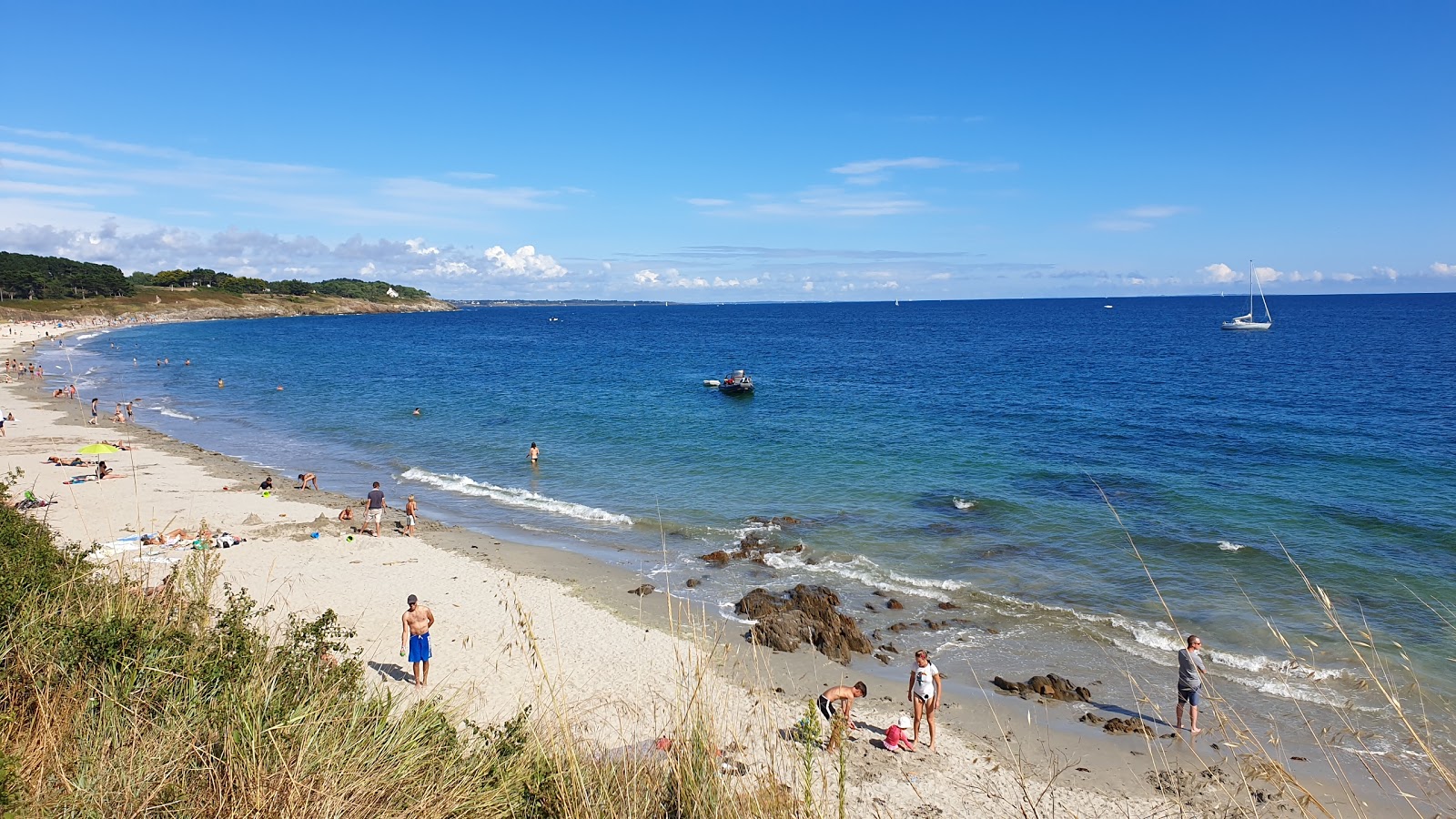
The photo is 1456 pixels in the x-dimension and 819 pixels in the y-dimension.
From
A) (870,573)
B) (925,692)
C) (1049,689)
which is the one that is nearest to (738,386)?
(870,573)

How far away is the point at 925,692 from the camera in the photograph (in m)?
11.3

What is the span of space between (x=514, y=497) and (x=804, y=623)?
14.1m

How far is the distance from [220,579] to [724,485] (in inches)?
585

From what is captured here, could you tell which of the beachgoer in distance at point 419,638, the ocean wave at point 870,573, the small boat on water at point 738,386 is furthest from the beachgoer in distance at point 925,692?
the small boat on water at point 738,386

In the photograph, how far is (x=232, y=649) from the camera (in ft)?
22.1

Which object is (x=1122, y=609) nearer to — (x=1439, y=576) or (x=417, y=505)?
(x=1439, y=576)

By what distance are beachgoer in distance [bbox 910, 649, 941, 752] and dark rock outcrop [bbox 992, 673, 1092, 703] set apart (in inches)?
103

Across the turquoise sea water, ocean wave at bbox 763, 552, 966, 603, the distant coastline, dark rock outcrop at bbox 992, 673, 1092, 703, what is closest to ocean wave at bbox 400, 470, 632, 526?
the turquoise sea water

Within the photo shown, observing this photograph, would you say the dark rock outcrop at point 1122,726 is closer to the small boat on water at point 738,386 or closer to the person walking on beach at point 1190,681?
Result: the person walking on beach at point 1190,681

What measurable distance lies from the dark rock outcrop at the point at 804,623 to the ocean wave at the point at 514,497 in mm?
7646

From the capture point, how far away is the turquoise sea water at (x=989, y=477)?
15930 mm

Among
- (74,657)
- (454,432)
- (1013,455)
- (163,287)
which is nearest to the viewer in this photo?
(74,657)

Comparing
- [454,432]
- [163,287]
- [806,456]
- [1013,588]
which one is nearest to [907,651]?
[1013,588]

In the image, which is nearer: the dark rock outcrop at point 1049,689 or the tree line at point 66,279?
the dark rock outcrop at point 1049,689
